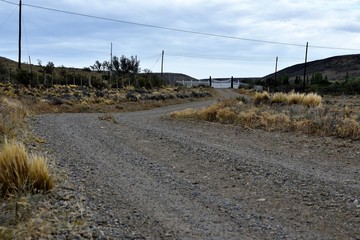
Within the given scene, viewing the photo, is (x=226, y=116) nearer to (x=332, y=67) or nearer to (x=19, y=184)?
(x=19, y=184)

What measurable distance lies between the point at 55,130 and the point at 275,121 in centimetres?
765

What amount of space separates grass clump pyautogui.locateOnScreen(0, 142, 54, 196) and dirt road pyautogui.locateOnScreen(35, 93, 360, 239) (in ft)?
2.27

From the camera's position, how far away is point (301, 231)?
16.3ft

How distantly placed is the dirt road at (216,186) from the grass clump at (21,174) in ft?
2.27

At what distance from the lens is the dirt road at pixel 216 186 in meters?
5.05

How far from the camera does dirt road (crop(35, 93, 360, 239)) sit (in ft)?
16.6

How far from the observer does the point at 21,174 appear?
19.9 feet

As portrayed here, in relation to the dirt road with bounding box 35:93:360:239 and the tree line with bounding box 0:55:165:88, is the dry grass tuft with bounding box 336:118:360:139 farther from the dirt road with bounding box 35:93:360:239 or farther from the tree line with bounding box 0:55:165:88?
the tree line with bounding box 0:55:165:88

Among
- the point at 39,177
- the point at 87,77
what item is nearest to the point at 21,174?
the point at 39,177

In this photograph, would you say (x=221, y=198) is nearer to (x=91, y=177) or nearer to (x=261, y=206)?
(x=261, y=206)

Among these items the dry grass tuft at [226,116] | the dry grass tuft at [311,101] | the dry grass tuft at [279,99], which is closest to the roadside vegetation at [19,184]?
the dry grass tuft at [226,116]

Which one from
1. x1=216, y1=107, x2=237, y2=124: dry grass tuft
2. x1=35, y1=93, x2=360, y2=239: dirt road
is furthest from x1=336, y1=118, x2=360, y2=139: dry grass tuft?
x1=216, y1=107, x2=237, y2=124: dry grass tuft

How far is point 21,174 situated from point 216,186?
9.97 ft

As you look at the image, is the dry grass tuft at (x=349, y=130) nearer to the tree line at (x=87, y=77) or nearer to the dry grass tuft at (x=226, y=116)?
the dry grass tuft at (x=226, y=116)
